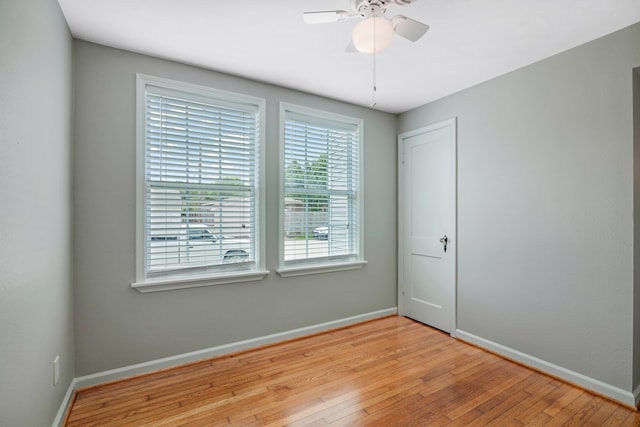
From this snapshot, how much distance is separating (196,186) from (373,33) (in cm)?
183

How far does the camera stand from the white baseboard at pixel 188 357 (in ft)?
7.29

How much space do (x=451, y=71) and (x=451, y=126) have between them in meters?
0.65

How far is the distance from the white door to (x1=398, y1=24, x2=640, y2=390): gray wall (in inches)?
5.1

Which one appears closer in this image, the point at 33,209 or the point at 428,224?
the point at 33,209

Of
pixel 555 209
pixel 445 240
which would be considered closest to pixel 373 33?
pixel 555 209

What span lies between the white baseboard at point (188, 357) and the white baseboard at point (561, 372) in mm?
1235

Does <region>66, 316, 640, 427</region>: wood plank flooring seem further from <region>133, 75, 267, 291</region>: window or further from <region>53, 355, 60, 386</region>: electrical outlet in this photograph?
<region>133, 75, 267, 291</region>: window

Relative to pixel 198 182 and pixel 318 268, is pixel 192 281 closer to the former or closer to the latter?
pixel 198 182

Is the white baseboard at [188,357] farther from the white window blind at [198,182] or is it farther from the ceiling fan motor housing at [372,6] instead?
the ceiling fan motor housing at [372,6]

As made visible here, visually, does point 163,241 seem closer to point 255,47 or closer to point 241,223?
point 241,223

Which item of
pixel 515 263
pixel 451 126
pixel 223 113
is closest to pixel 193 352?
pixel 223 113

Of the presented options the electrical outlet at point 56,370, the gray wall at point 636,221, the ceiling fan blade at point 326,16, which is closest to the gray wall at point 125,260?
the electrical outlet at point 56,370

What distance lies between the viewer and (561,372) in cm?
240

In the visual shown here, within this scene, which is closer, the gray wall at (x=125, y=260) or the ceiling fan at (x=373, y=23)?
the ceiling fan at (x=373, y=23)
